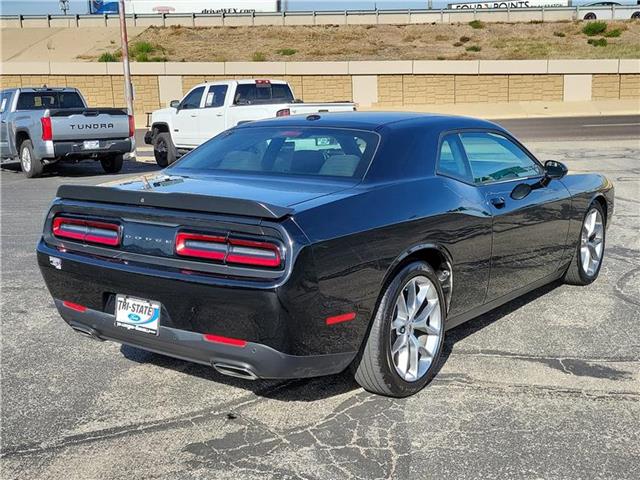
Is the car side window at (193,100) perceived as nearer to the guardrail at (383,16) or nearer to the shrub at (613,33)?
the shrub at (613,33)

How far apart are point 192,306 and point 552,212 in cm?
313

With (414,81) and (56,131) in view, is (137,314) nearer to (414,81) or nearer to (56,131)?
(56,131)

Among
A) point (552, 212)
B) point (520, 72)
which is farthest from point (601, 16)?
point (552, 212)

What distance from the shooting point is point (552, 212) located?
556 centimetres

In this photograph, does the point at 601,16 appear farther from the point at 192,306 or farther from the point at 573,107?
the point at 192,306

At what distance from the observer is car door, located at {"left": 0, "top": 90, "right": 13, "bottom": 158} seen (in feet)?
52.5

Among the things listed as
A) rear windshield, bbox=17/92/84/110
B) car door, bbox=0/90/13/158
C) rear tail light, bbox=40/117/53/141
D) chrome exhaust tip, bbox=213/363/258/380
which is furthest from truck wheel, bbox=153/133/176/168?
chrome exhaust tip, bbox=213/363/258/380

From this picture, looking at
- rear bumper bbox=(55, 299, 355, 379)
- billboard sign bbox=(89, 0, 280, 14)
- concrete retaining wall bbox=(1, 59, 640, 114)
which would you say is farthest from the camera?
billboard sign bbox=(89, 0, 280, 14)

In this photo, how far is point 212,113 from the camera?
649 inches

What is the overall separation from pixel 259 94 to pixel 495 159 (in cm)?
1158

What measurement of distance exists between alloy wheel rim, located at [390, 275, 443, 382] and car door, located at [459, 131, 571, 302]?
2.38 feet

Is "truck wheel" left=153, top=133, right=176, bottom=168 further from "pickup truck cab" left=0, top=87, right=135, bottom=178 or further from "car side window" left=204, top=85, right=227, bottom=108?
"pickup truck cab" left=0, top=87, right=135, bottom=178

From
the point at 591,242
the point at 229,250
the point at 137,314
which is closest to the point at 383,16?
the point at 591,242

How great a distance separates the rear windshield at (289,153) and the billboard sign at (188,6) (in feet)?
260
